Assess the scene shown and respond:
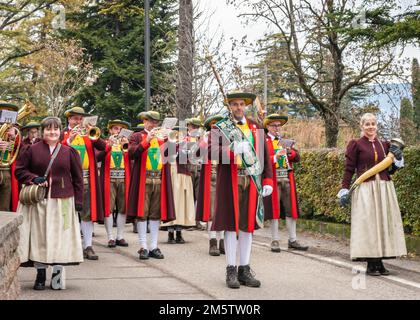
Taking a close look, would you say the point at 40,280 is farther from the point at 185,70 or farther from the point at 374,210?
the point at 185,70

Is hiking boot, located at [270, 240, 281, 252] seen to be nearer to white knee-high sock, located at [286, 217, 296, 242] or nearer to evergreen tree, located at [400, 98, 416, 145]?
white knee-high sock, located at [286, 217, 296, 242]

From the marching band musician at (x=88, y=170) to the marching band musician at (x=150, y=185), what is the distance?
54cm

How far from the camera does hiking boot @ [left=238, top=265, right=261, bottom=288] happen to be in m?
8.50

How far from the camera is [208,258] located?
11.1m

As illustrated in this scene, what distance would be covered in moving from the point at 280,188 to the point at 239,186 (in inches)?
146

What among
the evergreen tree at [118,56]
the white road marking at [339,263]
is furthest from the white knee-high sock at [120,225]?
the evergreen tree at [118,56]

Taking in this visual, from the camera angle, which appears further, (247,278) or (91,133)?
(91,133)

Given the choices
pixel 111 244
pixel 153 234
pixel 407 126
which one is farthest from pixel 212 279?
pixel 407 126

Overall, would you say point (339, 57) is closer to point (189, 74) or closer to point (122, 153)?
point (189, 74)

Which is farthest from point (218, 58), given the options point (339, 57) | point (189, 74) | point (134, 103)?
point (134, 103)

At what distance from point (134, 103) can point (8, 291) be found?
2695 centimetres

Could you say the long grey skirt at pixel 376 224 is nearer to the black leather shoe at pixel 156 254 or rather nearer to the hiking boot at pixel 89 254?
the black leather shoe at pixel 156 254

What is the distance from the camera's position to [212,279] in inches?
358

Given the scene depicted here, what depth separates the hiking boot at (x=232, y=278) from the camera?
332 inches
